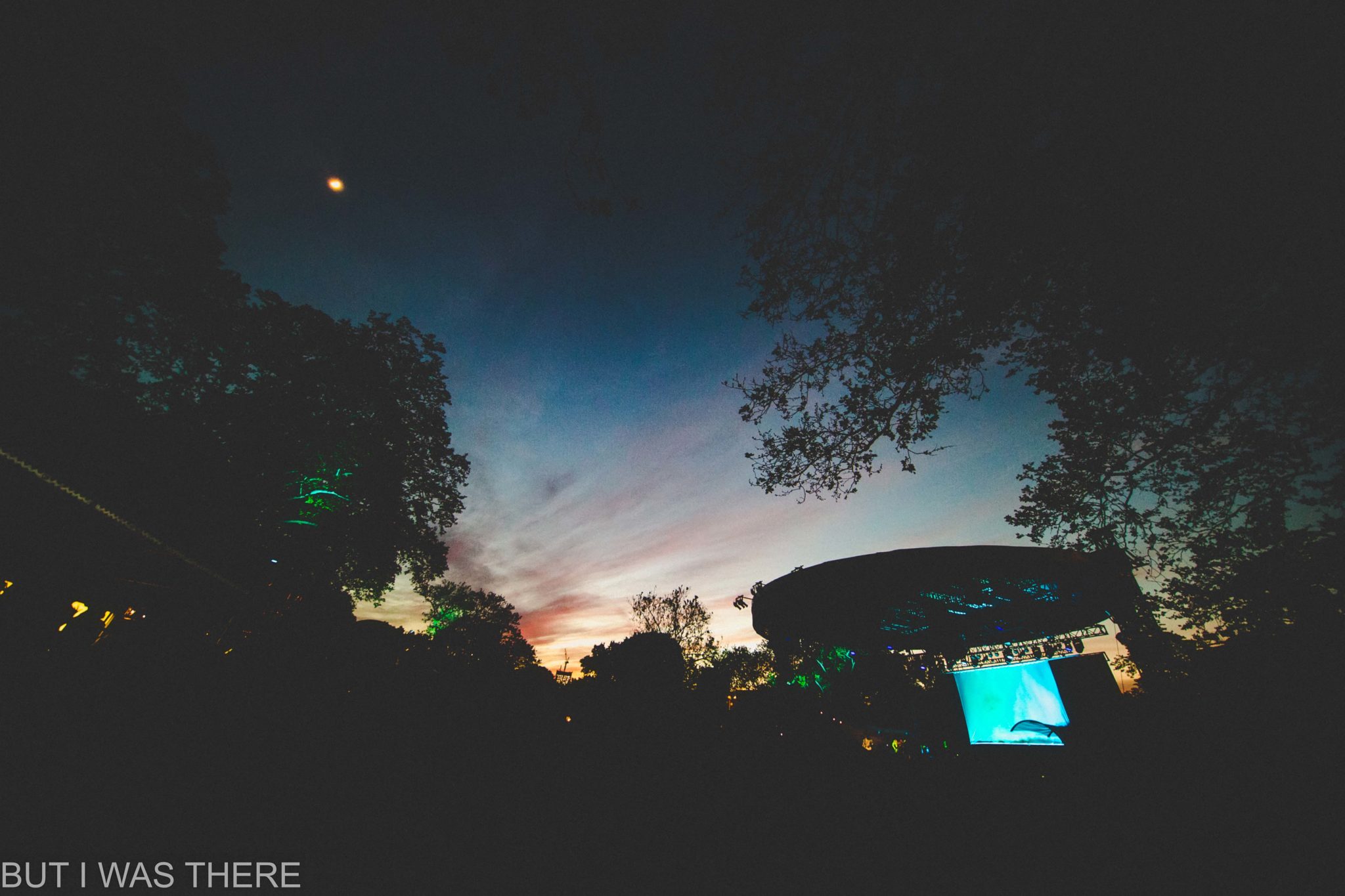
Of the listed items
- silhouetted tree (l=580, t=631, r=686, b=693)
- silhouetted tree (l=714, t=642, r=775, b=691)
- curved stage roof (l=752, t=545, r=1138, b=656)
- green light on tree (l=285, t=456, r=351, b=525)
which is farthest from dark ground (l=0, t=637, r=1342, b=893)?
silhouetted tree (l=714, t=642, r=775, b=691)

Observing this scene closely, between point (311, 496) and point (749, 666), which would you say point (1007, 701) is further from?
point (749, 666)

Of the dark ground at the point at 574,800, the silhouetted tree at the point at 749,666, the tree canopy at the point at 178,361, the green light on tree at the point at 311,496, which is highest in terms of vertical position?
the tree canopy at the point at 178,361

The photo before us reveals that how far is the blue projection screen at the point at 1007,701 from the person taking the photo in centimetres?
1174

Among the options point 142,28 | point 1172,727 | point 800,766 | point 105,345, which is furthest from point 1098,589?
point 105,345

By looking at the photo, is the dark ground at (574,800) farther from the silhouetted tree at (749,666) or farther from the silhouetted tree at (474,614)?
the silhouetted tree at (749,666)

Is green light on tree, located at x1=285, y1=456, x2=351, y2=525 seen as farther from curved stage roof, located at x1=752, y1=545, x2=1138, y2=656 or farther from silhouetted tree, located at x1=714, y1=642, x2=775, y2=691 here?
silhouetted tree, located at x1=714, y1=642, x2=775, y2=691

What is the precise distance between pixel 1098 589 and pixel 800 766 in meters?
7.44

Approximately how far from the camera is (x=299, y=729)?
9.60 ft

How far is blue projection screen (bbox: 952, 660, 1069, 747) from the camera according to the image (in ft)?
38.5

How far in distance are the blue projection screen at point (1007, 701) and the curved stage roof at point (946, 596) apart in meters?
1.06

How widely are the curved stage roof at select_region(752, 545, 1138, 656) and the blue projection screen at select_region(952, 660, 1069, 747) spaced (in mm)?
1056

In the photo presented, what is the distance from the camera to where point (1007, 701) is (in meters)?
12.2

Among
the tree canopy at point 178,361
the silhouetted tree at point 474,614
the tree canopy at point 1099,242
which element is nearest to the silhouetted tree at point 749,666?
the silhouetted tree at point 474,614

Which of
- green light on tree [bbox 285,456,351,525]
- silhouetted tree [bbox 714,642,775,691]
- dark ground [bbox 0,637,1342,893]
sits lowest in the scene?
silhouetted tree [bbox 714,642,775,691]
